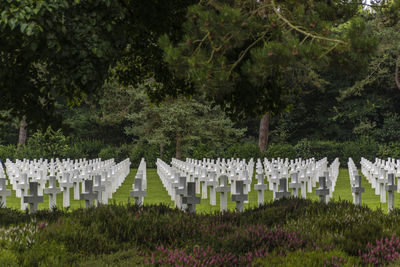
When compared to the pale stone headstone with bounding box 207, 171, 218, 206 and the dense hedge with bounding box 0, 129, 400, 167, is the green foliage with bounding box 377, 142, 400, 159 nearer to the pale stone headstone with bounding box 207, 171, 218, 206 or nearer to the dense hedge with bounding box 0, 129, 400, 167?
the dense hedge with bounding box 0, 129, 400, 167

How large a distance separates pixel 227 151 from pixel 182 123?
13.3 feet

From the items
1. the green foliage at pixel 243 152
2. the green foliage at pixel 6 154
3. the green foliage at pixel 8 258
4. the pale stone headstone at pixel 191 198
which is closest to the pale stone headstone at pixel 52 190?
the pale stone headstone at pixel 191 198

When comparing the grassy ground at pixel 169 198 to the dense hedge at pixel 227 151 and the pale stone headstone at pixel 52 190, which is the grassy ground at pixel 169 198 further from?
the dense hedge at pixel 227 151

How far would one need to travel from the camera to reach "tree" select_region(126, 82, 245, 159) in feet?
116

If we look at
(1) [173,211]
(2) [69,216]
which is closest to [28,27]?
(2) [69,216]

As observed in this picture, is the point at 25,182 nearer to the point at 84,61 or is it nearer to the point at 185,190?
the point at 185,190

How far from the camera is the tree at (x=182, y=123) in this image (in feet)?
116

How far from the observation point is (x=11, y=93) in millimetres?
8172

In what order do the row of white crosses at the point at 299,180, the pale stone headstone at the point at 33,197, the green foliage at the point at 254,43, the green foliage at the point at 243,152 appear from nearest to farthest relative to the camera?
the green foliage at the point at 254,43
the pale stone headstone at the point at 33,197
the row of white crosses at the point at 299,180
the green foliage at the point at 243,152

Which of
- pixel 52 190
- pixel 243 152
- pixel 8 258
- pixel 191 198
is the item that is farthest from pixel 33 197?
pixel 243 152

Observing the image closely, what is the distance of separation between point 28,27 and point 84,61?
88 centimetres

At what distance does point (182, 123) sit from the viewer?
118 ft

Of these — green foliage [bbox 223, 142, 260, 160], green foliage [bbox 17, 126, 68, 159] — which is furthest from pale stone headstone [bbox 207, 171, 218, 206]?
green foliage [bbox 17, 126, 68, 159]

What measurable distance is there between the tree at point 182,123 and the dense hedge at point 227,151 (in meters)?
1.09
